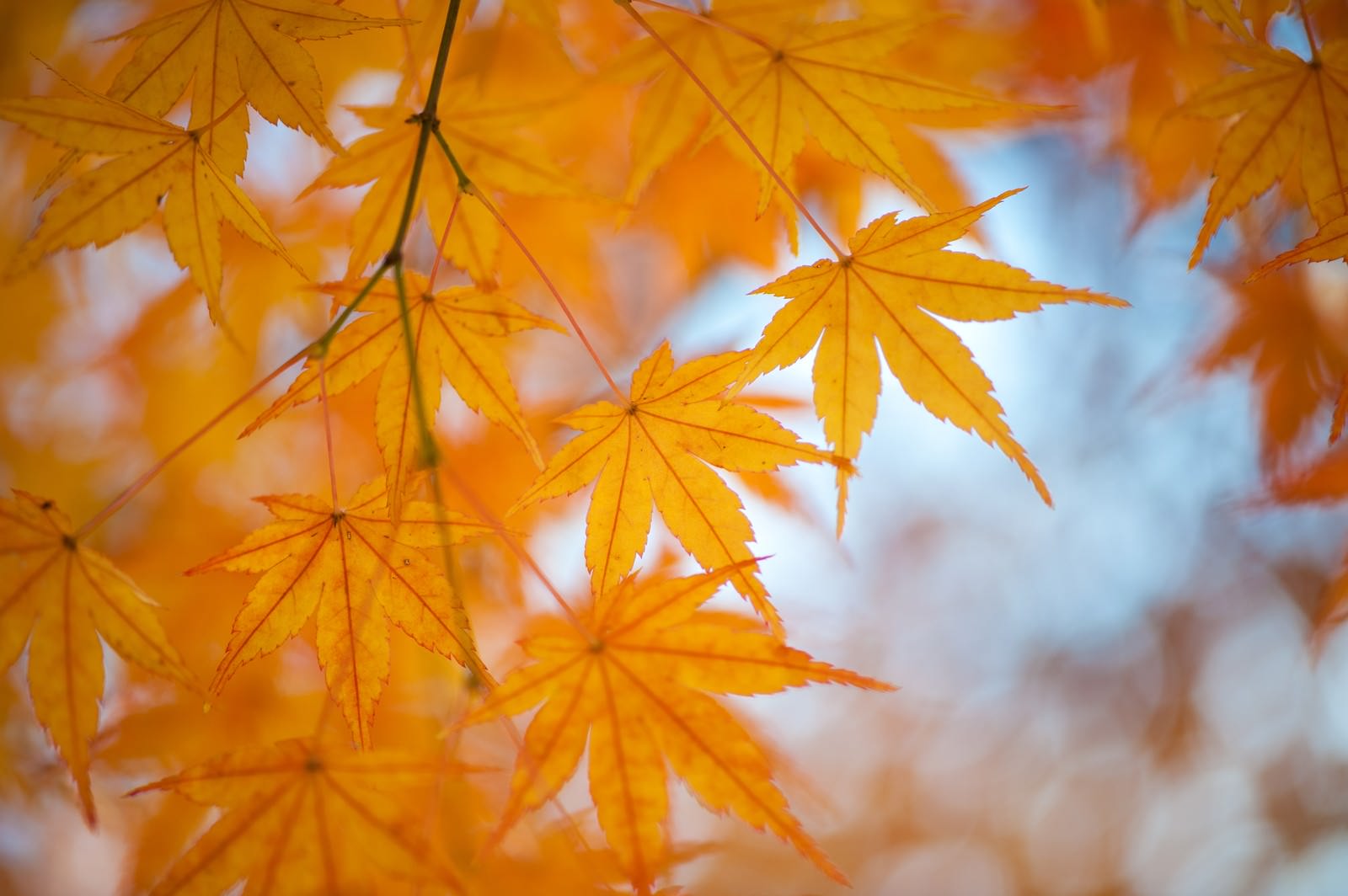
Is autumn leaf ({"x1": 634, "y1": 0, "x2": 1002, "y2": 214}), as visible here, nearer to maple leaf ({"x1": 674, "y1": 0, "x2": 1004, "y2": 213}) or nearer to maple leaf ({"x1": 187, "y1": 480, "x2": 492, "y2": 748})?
maple leaf ({"x1": 674, "y1": 0, "x2": 1004, "y2": 213})

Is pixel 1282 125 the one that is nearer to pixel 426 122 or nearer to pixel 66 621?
pixel 426 122

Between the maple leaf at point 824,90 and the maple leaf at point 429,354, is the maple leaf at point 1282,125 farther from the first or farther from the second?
the maple leaf at point 429,354

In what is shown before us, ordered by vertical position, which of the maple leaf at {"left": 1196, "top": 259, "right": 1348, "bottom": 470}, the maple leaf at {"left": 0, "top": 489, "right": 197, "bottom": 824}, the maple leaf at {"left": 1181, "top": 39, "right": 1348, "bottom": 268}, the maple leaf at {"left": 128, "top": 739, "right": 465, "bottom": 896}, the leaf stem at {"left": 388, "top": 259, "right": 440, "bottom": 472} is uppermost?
the maple leaf at {"left": 1196, "top": 259, "right": 1348, "bottom": 470}

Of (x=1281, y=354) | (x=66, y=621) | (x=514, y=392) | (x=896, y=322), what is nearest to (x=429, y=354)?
(x=514, y=392)


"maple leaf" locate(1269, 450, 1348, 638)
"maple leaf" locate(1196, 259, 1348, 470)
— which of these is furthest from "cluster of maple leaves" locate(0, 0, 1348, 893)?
"maple leaf" locate(1196, 259, 1348, 470)

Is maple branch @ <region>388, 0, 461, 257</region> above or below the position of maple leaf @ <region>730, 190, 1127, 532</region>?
above

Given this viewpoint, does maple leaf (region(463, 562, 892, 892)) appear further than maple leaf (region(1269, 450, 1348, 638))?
No

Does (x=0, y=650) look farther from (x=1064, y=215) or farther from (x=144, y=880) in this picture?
(x=1064, y=215)
